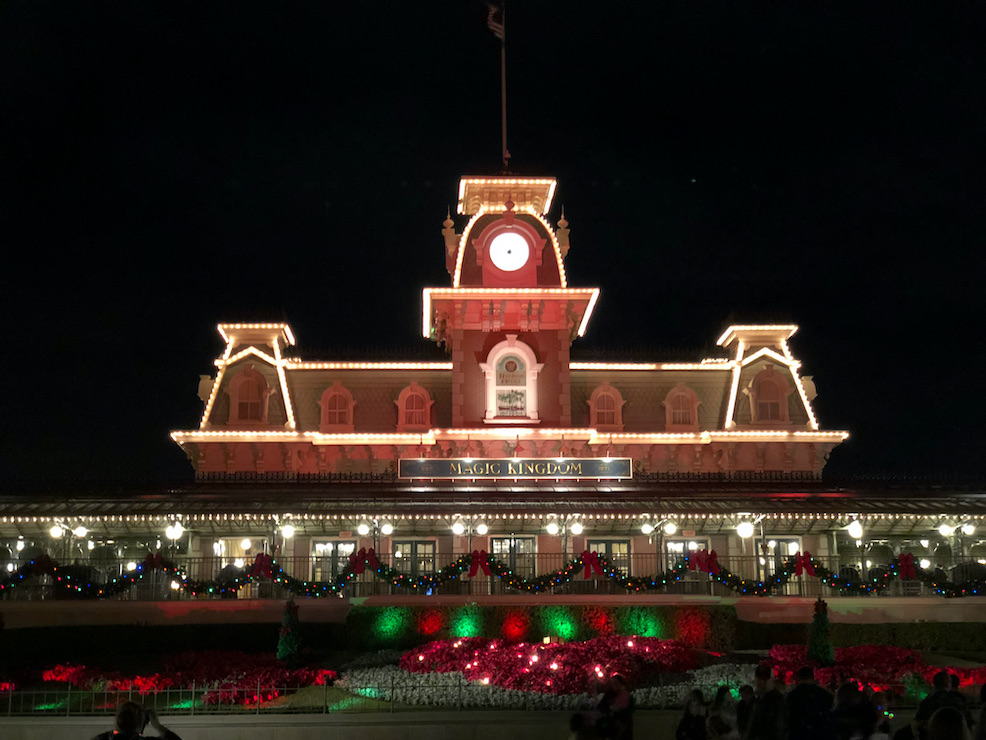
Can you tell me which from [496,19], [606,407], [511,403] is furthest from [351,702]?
[496,19]

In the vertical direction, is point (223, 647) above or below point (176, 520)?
below

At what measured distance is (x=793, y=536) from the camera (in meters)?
38.3

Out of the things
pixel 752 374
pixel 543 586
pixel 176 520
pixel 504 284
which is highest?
pixel 504 284

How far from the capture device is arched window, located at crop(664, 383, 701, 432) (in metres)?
44.9

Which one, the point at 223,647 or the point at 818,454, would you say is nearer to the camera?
the point at 223,647

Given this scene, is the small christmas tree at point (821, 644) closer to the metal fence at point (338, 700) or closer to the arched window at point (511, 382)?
the metal fence at point (338, 700)

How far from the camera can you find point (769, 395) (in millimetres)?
44875

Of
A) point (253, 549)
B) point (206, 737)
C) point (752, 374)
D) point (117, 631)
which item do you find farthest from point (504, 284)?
point (206, 737)

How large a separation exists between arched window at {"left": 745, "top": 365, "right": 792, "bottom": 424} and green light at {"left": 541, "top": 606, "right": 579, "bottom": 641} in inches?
721

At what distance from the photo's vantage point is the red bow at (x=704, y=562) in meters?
31.3

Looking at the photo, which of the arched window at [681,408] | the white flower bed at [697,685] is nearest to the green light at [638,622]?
the white flower bed at [697,685]

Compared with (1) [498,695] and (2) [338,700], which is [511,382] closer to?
(2) [338,700]

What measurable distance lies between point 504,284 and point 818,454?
15567mm

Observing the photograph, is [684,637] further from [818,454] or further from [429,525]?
[818,454]
